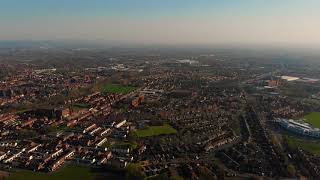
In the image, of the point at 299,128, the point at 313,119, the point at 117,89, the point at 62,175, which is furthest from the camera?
the point at 117,89

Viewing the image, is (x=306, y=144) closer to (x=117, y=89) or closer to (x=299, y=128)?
(x=299, y=128)

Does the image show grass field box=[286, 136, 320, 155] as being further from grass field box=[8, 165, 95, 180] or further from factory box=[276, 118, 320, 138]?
grass field box=[8, 165, 95, 180]

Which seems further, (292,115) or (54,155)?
(292,115)

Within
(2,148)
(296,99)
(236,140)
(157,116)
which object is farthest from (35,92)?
(296,99)

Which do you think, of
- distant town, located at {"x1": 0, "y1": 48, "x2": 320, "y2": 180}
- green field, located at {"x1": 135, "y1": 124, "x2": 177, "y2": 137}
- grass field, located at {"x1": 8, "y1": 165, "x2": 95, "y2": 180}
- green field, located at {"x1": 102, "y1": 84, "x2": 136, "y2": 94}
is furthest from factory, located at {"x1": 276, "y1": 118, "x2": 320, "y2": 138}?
green field, located at {"x1": 102, "y1": 84, "x2": 136, "y2": 94}

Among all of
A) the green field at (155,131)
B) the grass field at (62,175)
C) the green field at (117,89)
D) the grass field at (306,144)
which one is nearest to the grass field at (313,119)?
the grass field at (306,144)

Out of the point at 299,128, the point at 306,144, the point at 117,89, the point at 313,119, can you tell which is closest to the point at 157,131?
the point at 306,144

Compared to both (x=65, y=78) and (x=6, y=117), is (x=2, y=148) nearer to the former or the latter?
(x=6, y=117)
